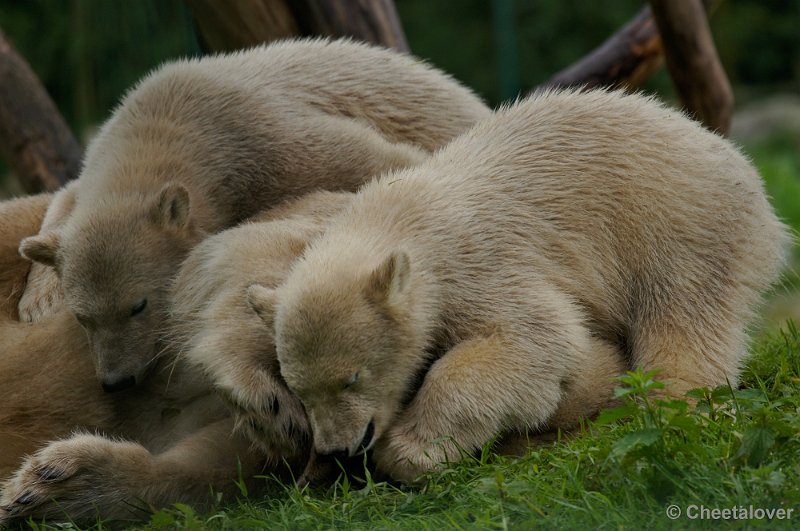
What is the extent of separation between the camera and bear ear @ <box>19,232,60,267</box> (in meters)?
4.86

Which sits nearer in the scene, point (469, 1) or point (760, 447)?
point (760, 447)

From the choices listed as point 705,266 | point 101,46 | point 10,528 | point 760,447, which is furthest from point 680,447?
point 101,46

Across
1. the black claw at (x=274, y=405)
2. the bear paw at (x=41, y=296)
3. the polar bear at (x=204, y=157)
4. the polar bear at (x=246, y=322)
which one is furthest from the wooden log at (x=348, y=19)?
the black claw at (x=274, y=405)

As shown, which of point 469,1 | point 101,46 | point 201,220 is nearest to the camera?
point 201,220

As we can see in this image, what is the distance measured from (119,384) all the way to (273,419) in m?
0.89

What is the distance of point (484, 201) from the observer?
14.1 ft

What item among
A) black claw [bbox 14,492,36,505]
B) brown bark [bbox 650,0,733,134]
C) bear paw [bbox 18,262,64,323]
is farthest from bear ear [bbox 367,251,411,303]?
brown bark [bbox 650,0,733,134]

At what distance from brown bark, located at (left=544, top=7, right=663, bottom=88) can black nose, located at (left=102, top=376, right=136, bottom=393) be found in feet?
15.3

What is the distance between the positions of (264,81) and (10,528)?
2692 millimetres

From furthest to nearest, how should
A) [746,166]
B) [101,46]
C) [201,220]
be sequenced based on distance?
[101,46] → [201,220] → [746,166]

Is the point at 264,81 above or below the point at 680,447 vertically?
above

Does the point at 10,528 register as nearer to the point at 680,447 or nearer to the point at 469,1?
the point at 680,447

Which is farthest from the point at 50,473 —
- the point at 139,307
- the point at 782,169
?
the point at 782,169

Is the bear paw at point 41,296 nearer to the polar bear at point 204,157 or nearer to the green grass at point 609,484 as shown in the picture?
the polar bear at point 204,157
